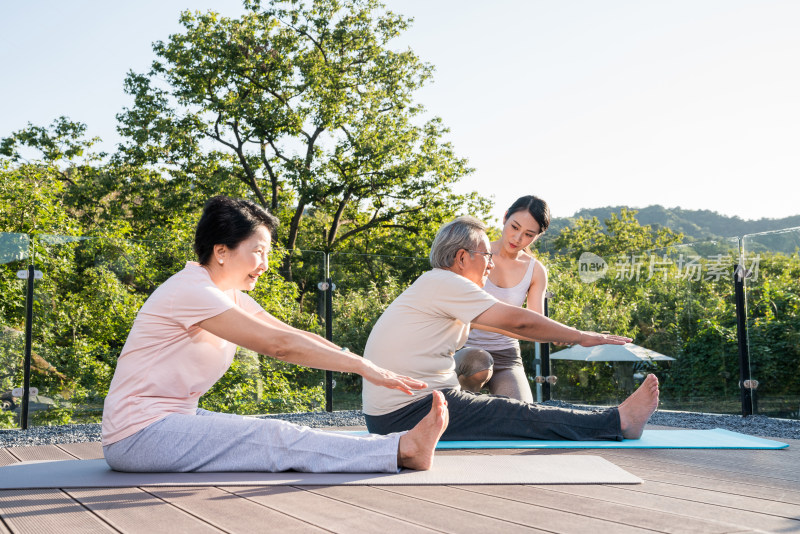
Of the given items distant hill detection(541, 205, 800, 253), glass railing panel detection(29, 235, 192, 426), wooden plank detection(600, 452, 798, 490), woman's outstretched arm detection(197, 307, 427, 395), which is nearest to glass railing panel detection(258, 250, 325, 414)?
glass railing panel detection(29, 235, 192, 426)

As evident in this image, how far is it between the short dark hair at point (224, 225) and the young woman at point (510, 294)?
177 cm

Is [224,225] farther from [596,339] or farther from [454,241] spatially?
[596,339]

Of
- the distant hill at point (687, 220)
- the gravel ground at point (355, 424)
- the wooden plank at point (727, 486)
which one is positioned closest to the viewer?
the wooden plank at point (727, 486)

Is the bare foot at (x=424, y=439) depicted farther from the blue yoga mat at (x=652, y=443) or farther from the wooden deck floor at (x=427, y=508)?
the blue yoga mat at (x=652, y=443)

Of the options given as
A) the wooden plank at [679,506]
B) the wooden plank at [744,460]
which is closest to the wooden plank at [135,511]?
the wooden plank at [679,506]

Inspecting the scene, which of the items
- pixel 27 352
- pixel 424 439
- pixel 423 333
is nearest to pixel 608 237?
pixel 27 352

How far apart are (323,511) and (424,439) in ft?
1.93

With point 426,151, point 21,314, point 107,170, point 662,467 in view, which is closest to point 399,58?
point 426,151

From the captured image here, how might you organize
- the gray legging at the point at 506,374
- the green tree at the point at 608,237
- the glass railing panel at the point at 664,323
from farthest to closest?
the green tree at the point at 608,237 → the glass railing panel at the point at 664,323 → the gray legging at the point at 506,374

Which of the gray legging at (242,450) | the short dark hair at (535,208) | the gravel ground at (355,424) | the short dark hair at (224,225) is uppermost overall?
the short dark hair at (535,208)

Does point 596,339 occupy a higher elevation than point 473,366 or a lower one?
higher

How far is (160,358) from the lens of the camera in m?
2.24

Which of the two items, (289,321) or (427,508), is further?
(289,321)

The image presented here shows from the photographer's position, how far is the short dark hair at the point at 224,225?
7.74 ft
